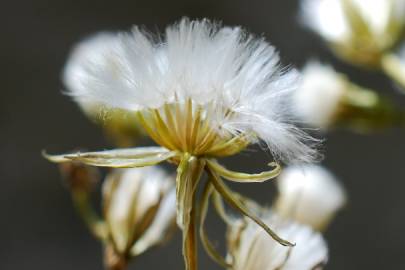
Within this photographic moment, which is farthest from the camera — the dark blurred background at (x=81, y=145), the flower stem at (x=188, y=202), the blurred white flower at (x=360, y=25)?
the dark blurred background at (x=81, y=145)

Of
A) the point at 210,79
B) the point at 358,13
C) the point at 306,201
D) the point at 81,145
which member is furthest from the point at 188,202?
the point at 81,145

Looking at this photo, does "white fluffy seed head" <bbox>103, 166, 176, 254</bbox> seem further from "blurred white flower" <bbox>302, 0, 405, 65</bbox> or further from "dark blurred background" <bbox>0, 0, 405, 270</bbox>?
"dark blurred background" <bbox>0, 0, 405, 270</bbox>

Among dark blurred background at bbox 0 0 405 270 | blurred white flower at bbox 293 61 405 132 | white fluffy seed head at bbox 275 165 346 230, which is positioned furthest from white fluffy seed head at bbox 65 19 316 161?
dark blurred background at bbox 0 0 405 270

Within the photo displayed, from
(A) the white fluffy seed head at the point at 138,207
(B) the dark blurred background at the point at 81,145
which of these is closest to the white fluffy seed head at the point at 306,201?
(A) the white fluffy seed head at the point at 138,207

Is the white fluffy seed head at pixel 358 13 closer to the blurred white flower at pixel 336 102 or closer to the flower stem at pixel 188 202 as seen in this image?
the blurred white flower at pixel 336 102

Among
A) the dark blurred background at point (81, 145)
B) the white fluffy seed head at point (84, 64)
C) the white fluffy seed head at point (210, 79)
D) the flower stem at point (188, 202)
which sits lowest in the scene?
the dark blurred background at point (81, 145)

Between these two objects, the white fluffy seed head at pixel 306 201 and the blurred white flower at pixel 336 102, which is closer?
the white fluffy seed head at pixel 306 201

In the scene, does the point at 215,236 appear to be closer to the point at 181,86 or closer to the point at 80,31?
the point at 80,31

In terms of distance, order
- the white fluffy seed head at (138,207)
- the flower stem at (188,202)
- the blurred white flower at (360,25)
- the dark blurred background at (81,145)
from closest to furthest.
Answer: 1. the flower stem at (188,202)
2. the white fluffy seed head at (138,207)
3. the blurred white flower at (360,25)
4. the dark blurred background at (81,145)
